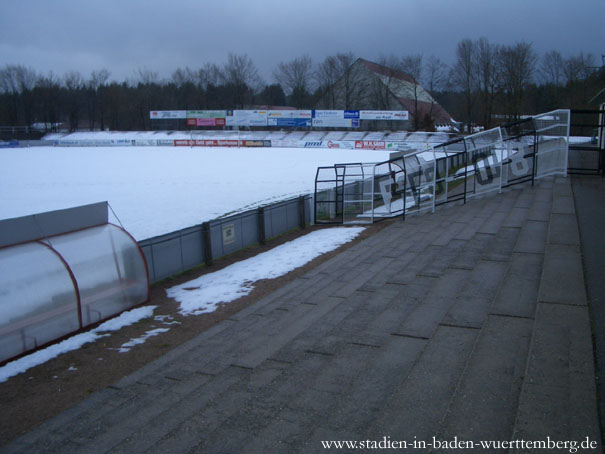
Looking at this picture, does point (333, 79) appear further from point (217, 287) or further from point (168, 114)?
point (217, 287)

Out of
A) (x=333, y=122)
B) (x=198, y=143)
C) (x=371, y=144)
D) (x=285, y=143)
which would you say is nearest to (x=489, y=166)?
(x=371, y=144)

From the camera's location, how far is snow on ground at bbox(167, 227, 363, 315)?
30.4ft

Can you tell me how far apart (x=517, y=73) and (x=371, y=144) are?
18440 mm

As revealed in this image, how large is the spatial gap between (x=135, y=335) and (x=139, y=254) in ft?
6.76

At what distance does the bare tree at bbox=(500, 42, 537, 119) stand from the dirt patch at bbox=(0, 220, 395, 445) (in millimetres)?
45887

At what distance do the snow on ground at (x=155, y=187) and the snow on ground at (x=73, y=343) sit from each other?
264 inches

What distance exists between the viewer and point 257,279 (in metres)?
10.4

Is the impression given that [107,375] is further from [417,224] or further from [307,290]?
[417,224]

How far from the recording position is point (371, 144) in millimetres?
57094

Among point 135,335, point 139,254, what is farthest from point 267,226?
point 135,335

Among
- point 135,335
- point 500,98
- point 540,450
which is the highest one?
point 500,98

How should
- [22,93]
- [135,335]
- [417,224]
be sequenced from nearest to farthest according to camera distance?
[135,335] → [417,224] → [22,93]

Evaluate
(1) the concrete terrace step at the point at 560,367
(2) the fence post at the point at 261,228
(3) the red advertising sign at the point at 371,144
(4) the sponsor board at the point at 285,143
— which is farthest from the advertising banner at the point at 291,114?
(1) the concrete terrace step at the point at 560,367

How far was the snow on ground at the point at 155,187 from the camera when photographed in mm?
19381
